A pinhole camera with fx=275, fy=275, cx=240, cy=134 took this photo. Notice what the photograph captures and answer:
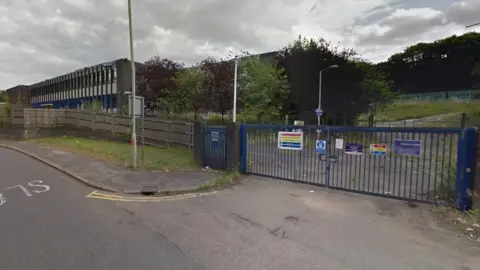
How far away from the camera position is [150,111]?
28531 millimetres

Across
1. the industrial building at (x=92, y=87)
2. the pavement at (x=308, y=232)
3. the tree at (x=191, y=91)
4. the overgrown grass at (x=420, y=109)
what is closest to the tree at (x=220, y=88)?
the tree at (x=191, y=91)

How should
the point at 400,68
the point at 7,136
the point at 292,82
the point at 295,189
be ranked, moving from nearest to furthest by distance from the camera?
the point at 295,189
the point at 7,136
the point at 292,82
the point at 400,68

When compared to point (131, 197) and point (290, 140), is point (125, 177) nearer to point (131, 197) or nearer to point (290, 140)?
point (131, 197)

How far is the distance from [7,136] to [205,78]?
52.6 feet

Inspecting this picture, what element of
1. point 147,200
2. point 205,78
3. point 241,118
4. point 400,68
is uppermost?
point 400,68

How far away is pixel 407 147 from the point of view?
6.27m

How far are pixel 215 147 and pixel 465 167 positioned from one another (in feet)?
23.0

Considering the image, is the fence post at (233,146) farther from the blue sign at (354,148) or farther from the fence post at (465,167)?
the fence post at (465,167)

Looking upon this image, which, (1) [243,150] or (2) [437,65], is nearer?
(1) [243,150]

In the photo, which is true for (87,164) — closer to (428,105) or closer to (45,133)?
(45,133)

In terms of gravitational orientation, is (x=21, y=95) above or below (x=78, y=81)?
below

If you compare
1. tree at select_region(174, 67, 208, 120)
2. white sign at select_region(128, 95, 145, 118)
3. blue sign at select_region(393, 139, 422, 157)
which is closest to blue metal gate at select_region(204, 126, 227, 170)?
white sign at select_region(128, 95, 145, 118)

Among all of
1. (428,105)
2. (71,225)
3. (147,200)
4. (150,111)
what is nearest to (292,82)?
(150,111)

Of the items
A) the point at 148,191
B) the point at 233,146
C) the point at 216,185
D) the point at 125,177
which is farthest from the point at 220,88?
the point at 148,191
